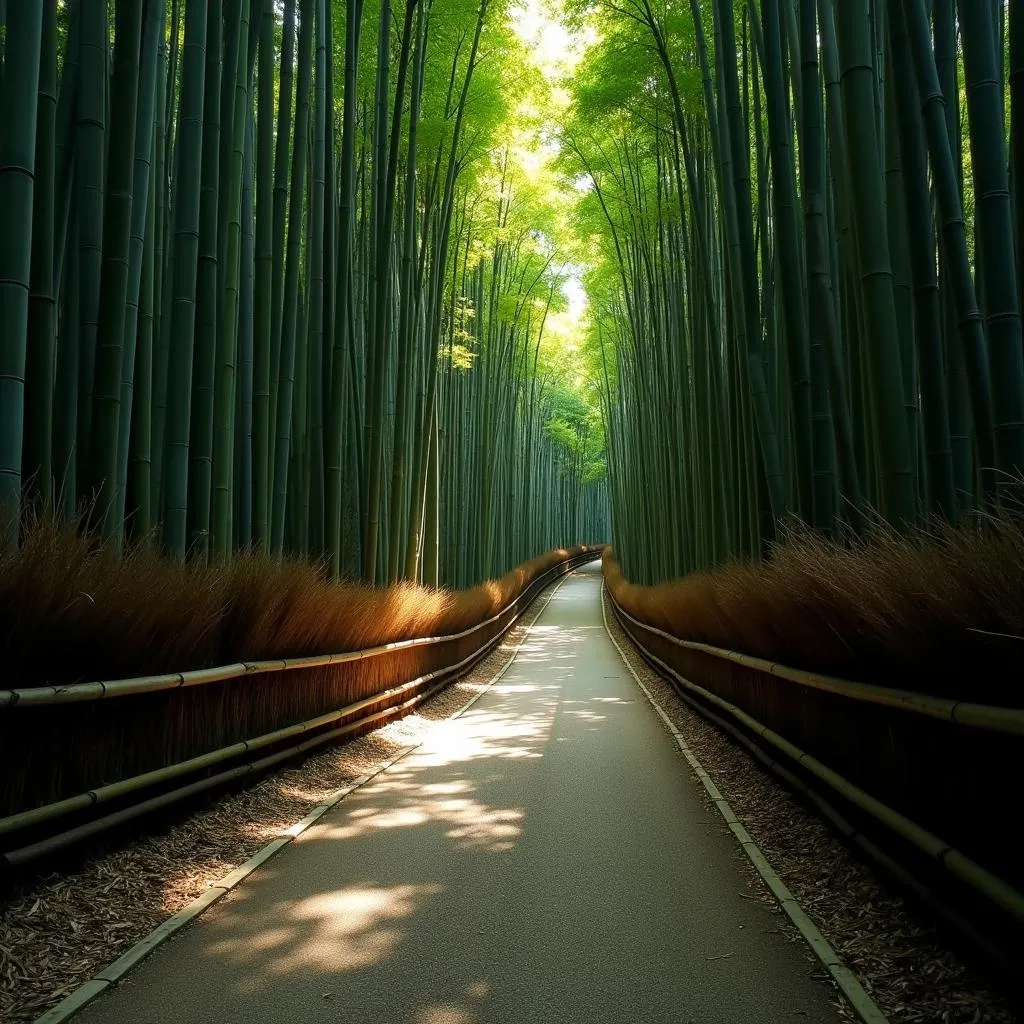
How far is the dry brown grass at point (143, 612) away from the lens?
6.34ft

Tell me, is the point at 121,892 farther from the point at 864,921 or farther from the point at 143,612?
the point at 864,921

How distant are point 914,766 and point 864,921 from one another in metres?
0.41

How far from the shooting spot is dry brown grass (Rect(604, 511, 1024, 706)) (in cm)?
150

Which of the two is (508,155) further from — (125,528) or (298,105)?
(125,528)

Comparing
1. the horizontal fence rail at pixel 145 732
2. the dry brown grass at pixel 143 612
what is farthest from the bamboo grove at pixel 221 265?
the horizontal fence rail at pixel 145 732

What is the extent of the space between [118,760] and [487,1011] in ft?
4.44

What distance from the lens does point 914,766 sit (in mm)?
1957

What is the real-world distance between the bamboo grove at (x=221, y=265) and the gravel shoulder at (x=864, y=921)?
7.16 feet

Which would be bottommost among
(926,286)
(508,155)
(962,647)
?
(962,647)

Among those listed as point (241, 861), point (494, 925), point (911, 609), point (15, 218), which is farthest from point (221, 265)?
point (911, 609)

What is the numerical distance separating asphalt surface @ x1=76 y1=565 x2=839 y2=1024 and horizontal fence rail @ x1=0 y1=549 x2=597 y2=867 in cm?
41

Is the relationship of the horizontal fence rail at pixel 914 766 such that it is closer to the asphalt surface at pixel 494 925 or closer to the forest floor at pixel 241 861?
the forest floor at pixel 241 861

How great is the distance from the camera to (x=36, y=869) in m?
1.96

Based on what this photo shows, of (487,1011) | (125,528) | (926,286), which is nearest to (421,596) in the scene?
(125,528)
